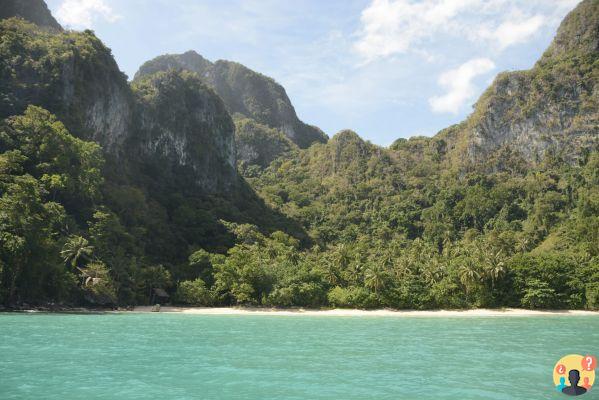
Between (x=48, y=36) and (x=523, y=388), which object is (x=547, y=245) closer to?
(x=523, y=388)

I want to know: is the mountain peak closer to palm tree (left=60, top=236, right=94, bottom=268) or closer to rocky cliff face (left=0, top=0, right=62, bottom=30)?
palm tree (left=60, top=236, right=94, bottom=268)

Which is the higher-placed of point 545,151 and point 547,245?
point 545,151

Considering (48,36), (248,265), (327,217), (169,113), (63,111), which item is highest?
(48,36)

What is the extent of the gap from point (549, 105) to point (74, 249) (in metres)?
107

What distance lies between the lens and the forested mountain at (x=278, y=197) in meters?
55.9

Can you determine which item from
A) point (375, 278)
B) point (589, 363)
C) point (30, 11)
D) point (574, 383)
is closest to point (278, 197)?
point (30, 11)

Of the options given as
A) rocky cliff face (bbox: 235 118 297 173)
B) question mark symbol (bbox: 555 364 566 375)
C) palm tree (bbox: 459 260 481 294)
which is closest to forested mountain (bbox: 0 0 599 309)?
palm tree (bbox: 459 260 481 294)

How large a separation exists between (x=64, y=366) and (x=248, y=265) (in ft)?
138

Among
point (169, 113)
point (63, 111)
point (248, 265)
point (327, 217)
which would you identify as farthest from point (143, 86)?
point (248, 265)

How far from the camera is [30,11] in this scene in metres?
101

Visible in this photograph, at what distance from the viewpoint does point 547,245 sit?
7581 centimetres

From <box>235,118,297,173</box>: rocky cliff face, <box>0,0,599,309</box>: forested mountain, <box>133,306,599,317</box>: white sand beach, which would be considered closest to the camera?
<box>133,306,599,317</box>: white sand beach

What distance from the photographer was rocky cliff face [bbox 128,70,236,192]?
103188 millimetres

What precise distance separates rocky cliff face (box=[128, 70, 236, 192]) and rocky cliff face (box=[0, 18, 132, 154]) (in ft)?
28.3
